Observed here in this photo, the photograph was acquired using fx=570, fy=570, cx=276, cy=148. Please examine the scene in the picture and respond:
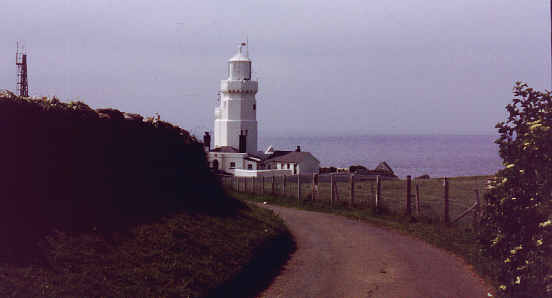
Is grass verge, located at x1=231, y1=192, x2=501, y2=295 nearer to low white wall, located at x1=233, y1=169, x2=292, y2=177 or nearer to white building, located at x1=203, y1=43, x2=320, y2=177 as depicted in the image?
low white wall, located at x1=233, y1=169, x2=292, y2=177

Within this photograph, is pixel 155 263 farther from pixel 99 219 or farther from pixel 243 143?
pixel 243 143

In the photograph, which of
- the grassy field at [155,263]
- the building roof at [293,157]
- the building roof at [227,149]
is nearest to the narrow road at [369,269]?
the grassy field at [155,263]

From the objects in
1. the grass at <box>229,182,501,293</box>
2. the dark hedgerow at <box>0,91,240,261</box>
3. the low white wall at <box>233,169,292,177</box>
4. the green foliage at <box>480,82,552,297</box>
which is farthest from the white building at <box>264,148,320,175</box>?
the green foliage at <box>480,82,552,297</box>

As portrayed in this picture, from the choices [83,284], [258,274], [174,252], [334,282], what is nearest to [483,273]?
[334,282]

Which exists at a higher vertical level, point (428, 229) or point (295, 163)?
point (295, 163)

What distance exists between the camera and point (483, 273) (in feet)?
43.5

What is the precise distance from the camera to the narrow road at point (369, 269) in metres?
11.9

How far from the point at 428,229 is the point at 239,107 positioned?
61004 mm

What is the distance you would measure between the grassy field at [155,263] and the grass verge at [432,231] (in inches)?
194

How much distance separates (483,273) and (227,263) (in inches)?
234

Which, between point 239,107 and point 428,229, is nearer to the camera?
point 428,229

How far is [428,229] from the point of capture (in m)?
20.2

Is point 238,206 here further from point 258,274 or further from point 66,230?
point 66,230

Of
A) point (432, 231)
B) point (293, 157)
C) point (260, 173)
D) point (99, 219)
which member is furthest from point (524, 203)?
point (293, 157)
